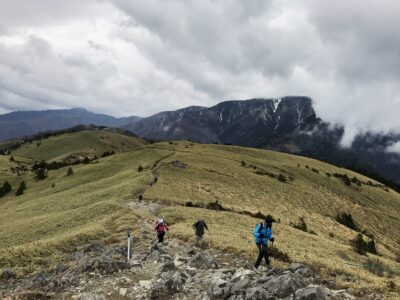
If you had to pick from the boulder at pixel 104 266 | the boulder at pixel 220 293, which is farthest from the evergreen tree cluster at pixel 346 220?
the boulder at pixel 220 293

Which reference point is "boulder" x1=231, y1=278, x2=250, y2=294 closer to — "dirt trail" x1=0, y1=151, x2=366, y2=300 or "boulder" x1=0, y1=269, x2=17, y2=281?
"dirt trail" x1=0, y1=151, x2=366, y2=300

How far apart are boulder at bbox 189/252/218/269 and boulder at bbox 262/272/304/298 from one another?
5.07 meters

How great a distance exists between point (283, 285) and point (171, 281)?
16.9 feet

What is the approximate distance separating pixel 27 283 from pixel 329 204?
2674 inches

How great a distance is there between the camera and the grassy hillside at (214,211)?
2834cm

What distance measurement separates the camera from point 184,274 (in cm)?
1991

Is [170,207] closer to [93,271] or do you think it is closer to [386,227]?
[93,271]

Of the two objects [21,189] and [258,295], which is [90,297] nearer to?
[258,295]

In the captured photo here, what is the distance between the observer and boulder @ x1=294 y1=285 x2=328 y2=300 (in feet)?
50.6

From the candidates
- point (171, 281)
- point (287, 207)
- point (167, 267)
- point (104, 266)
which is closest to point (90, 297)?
point (171, 281)

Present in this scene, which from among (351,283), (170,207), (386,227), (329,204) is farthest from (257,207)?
(351,283)

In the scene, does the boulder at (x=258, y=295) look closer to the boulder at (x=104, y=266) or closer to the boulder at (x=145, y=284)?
the boulder at (x=145, y=284)

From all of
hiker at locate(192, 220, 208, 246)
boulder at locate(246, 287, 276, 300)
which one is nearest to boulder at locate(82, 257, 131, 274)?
hiker at locate(192, 220, 208, 246)

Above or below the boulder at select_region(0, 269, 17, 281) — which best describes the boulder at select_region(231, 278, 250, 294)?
above
